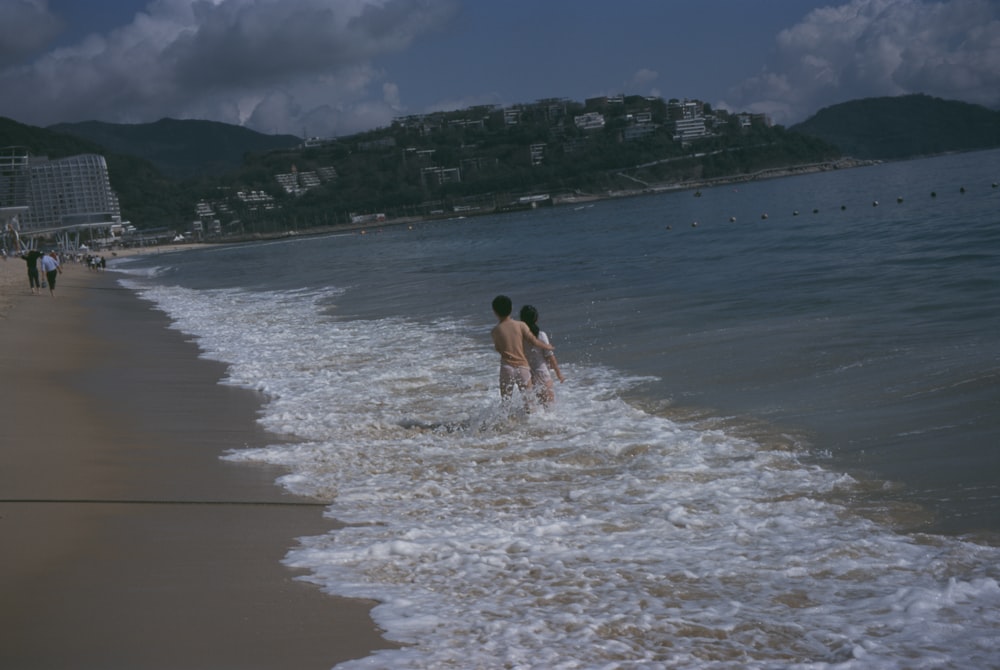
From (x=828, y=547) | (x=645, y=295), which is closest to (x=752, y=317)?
(x=645, y=295)

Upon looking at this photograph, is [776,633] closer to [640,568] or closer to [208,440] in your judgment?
[640,568]

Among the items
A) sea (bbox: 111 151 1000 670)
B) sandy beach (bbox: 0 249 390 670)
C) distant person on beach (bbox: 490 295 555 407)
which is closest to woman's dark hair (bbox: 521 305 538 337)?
distant person on beach (bbox: 490 295 555 407)

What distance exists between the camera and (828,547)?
5012 millimetres

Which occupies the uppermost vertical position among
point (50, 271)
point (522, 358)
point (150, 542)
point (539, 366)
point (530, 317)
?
point (50, 271)

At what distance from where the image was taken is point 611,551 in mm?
5133

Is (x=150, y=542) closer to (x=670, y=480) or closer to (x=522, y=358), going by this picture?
(x=670, y=480)

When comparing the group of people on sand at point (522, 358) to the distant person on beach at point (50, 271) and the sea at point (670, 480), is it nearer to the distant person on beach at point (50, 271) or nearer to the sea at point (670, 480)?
the sea at point (670, 480)

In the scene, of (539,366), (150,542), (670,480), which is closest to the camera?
(150,542)

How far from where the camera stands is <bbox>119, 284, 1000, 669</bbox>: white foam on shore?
3.96 m

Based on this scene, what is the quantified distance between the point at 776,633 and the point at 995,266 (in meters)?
16.5

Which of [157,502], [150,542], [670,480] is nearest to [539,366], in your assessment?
[670,480]

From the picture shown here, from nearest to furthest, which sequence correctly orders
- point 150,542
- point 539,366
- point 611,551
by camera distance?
point 611,551 → point 150,542 → point 539,366

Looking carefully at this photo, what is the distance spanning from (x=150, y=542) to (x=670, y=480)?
3.27 m

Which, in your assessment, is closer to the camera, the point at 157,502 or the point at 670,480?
the point at 157,502
